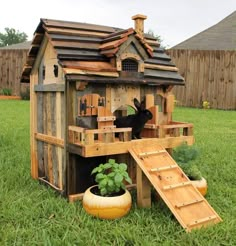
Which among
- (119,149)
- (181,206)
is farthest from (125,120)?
(181,206)

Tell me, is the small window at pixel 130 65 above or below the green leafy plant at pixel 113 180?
above

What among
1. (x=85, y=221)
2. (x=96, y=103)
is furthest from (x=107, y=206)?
(x=96, y=103)

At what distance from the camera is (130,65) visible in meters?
4.27

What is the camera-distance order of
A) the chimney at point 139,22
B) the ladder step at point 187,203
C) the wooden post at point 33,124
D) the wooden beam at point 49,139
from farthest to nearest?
the wooden post at point 33,124 < the chimney at point 139,22 < the wooden beam at point 49,139 < the ladder step at point 187,203

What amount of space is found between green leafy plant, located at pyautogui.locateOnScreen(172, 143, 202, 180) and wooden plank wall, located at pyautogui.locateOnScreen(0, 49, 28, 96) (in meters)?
15.4

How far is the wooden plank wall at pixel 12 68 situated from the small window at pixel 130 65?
15.0m

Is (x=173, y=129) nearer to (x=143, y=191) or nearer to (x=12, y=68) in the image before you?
(x=143, y=191)

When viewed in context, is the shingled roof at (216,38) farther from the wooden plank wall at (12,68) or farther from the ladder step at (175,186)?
the ladder step at (175,186)

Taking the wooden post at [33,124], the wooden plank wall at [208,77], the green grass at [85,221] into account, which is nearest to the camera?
the green grass at [85,221]

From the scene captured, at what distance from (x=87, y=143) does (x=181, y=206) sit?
111cm

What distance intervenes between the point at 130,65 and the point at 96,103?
0.69 m

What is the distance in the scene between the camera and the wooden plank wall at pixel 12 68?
18.5m

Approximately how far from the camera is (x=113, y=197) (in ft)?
11.4

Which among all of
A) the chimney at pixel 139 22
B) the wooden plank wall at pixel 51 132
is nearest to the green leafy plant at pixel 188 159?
the wooden plank wall at pixel 51 132
